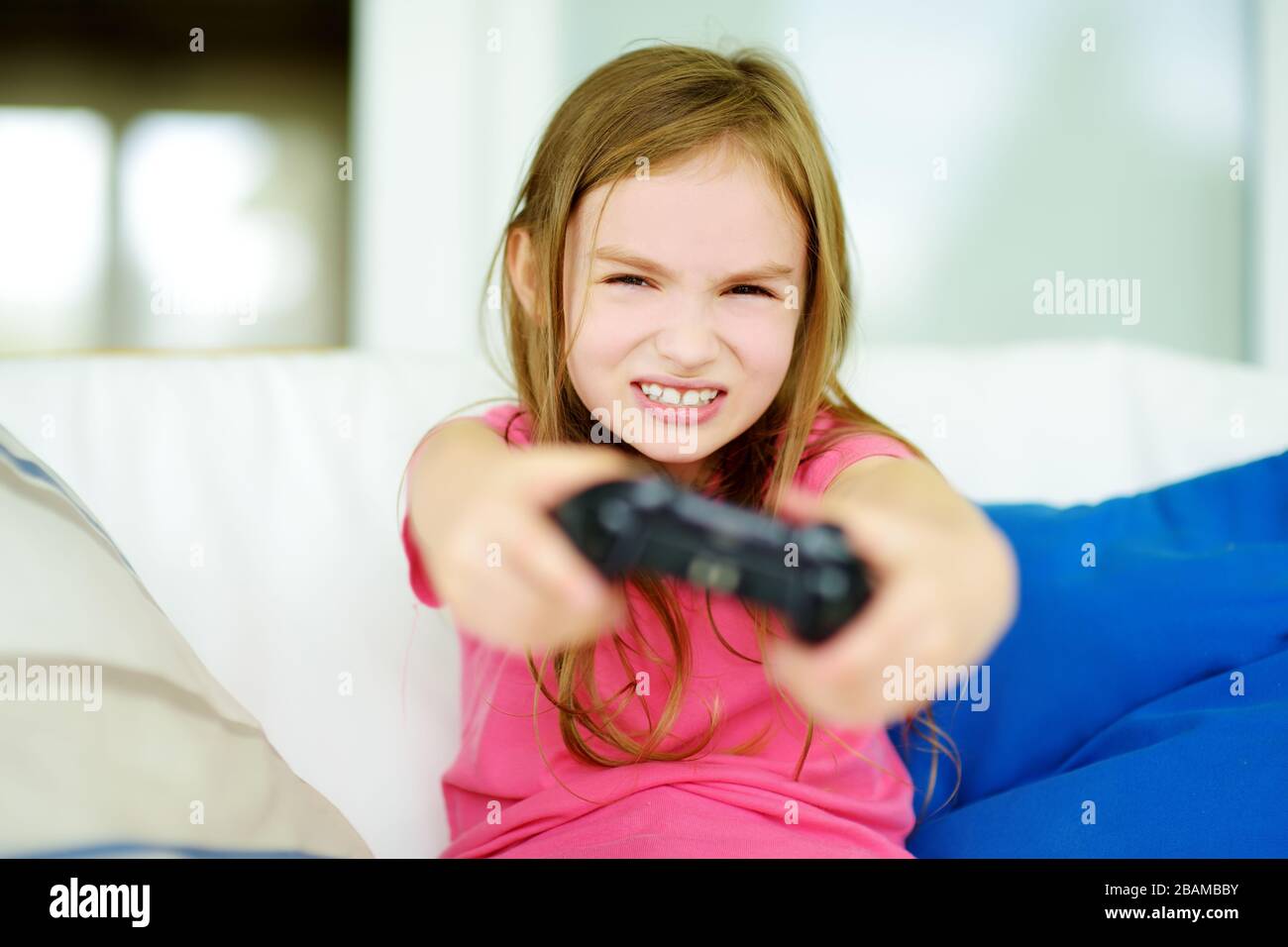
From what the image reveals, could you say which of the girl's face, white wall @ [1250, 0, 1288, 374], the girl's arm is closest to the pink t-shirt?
the girl's face

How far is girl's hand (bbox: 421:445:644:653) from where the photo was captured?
1.58ft

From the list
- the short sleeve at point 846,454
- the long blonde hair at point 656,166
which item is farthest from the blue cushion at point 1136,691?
the short sleeve at point 846,454

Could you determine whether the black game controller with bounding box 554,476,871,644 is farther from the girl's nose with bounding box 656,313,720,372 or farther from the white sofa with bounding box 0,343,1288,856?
the white sofa with bounding box 0,343,1288,856

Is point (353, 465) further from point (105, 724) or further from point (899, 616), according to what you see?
point (899, 616)

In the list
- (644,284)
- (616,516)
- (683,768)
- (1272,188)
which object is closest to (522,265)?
(644,284)

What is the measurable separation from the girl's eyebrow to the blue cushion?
36 centimetres

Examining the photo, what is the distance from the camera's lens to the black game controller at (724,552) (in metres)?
0.44

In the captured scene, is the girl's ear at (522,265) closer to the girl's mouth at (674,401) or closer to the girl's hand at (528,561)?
the girl's mouth at (674,401)

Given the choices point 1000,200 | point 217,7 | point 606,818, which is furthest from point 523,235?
point 217,7

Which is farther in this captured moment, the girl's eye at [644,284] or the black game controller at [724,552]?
the girl's eye at [644,284]

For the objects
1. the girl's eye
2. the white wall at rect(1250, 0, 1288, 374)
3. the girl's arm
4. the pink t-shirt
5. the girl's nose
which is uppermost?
the white wall at rect(1250, 0, 1288, 374)

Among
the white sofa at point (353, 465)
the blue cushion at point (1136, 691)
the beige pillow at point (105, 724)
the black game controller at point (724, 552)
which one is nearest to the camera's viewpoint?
the black game controller at point (724, 552)

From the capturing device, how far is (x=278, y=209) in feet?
13.8
